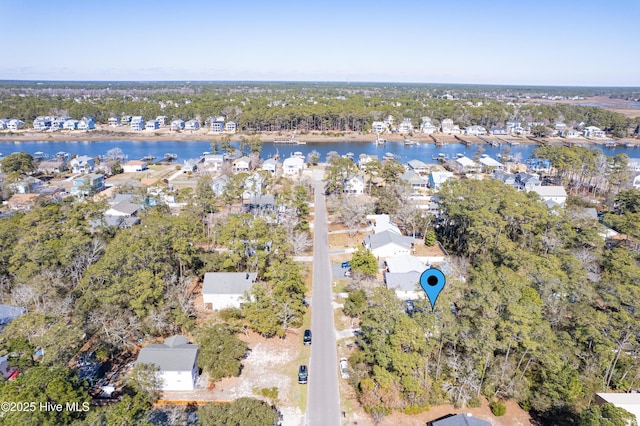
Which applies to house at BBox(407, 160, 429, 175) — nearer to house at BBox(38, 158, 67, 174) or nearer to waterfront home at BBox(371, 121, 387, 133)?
waterfront home at BBox(371, 121, 387, 133)

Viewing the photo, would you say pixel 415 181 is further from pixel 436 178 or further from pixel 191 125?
pixel 191 125

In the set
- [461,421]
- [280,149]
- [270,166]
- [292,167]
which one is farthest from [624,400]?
[280,149]

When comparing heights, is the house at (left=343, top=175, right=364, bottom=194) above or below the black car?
above

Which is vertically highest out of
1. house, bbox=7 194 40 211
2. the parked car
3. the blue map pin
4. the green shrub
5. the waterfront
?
the blue map pin

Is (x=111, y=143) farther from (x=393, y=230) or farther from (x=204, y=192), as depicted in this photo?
(x=393, y=230)

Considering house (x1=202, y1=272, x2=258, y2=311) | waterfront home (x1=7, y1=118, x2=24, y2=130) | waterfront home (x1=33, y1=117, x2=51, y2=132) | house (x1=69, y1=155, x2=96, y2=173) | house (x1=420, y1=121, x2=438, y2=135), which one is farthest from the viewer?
house (x1=420, y1=121, x2=438, y2=135)

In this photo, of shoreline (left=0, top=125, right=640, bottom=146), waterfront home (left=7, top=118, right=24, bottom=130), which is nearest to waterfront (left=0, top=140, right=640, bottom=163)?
shoreline (left=0, top=125, right=640, bottom=146)

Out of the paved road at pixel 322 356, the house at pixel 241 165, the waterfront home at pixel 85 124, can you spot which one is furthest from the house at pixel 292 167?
the waterfront home at pixel 85 124

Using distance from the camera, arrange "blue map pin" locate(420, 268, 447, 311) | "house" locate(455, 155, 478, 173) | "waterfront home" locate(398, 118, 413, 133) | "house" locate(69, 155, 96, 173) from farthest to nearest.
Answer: "waterfront home" locate(398, 118, 413, 133), "house" locate(455, 155, 478, 173), "house" locate(69, 155, 96, 173), "blue map pin" locate(420, 268, 447, 311)
